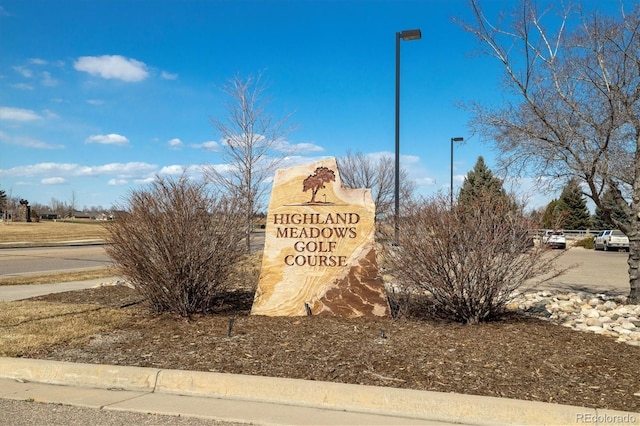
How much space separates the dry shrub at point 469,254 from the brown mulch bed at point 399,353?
42cm

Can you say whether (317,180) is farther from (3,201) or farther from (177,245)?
(3,201)

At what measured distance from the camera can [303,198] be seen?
8211 mm

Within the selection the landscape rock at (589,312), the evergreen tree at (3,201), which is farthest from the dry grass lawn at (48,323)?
the evergreen tree at (3,201)

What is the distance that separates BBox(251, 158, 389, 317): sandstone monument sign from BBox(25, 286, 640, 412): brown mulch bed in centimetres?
39

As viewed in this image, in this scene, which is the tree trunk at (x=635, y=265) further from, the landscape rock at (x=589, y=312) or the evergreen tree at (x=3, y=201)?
the evergreen tree at (x=3, y=201)

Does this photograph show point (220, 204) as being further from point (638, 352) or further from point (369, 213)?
point (638, 352)

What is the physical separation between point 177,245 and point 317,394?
3.69 meters

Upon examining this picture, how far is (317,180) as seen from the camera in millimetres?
8188

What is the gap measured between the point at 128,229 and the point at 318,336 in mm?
3300

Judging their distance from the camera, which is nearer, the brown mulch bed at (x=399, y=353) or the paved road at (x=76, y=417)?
the paved road at (x=76, y=417)

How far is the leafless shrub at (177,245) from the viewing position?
7586mm

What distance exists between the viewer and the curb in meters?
4.11

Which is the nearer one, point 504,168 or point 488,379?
point 488,379

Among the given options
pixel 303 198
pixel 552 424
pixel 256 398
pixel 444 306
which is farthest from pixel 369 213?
pixel 552 424
